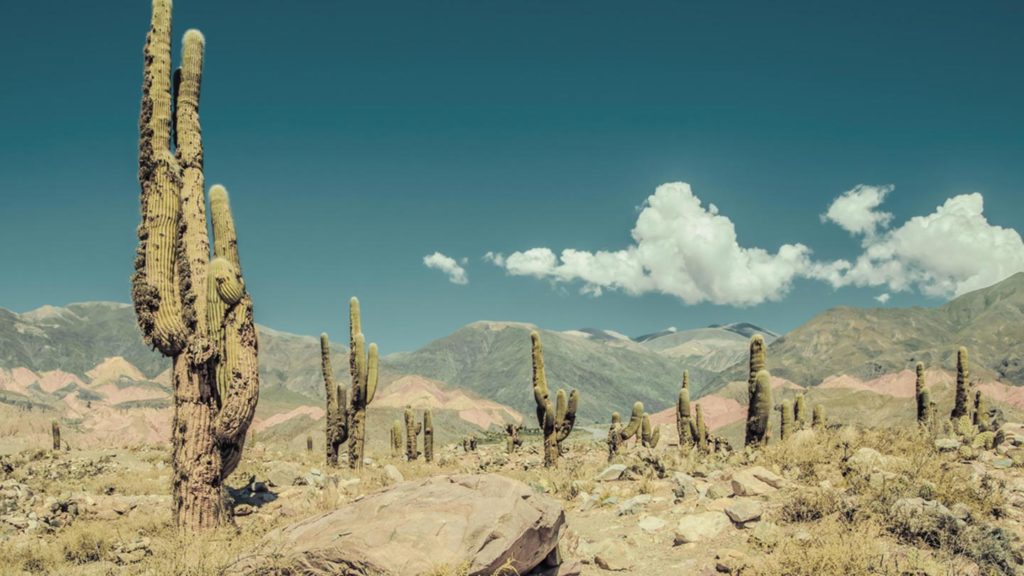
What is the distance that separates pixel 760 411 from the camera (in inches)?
633

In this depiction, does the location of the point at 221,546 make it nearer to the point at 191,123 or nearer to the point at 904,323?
the point at 191,123

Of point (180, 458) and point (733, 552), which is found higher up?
point (180, 458)

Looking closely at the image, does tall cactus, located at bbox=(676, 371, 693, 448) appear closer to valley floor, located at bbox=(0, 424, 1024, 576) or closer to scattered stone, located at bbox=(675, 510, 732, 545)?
valley floor, located at bbox=(0, 424, 1024, 576)

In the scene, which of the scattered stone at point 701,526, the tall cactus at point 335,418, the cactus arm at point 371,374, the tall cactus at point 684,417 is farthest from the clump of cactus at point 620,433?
the scattered stone at point 701,526

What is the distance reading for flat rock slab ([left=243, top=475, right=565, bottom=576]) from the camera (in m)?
6.13

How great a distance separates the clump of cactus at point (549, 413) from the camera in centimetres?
2125

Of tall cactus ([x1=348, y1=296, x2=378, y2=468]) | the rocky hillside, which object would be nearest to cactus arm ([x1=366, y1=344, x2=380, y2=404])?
tall cactus ([x1=348, y1=296, x2=378, y2=468])

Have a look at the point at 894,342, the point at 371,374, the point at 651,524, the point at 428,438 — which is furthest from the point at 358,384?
the point at 894,342

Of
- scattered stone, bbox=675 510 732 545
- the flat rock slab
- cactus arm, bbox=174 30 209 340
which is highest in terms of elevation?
cactus arm, bbox=174 30 209 340

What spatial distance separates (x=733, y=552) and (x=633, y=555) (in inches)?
51.0

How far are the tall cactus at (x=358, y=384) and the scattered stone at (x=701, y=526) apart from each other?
16372mm

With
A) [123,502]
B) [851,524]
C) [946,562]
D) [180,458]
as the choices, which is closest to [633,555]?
[851,524]

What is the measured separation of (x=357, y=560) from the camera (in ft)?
20.0

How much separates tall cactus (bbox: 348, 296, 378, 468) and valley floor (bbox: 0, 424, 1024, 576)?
8.58 m
